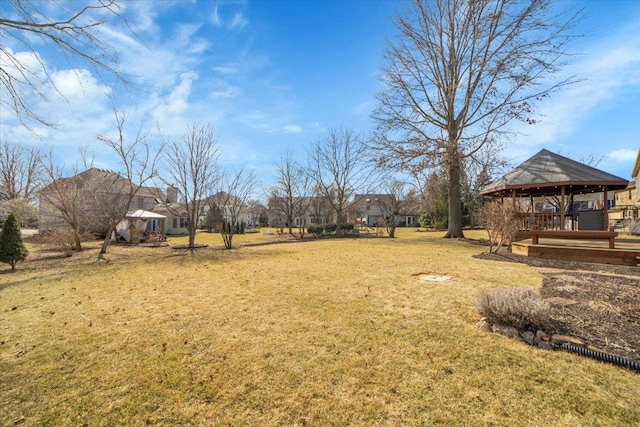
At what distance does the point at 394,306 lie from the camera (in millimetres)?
4953

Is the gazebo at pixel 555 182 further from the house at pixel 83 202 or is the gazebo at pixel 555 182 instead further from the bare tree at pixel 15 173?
the bare tree at pixel 15 173

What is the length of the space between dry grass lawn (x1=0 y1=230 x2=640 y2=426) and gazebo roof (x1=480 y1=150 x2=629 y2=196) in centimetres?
896

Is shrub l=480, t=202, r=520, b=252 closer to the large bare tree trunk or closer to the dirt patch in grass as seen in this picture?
the dirt patch in grass

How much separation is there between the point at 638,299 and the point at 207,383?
6.62m

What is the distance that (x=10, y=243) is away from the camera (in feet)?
34.5

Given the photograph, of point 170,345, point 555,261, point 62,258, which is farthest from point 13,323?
point 555,261

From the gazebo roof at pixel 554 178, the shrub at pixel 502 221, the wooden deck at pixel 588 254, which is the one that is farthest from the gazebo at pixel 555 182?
the wooden deck at pixel 588 254

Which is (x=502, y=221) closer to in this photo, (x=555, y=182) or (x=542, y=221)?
(x=555, y=182)

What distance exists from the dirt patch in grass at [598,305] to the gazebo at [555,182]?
5.89 meters

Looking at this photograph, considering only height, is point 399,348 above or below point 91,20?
below

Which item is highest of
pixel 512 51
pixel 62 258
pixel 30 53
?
pixel 512 51

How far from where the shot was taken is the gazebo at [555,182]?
39.4ft

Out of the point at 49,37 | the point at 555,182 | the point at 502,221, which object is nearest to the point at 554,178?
the point at 555,182

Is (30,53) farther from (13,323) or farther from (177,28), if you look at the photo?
(13,323)
